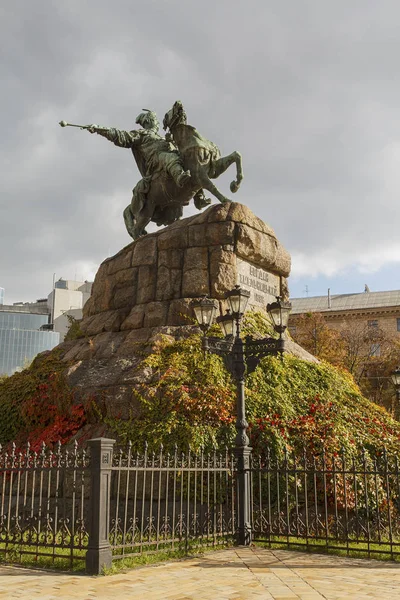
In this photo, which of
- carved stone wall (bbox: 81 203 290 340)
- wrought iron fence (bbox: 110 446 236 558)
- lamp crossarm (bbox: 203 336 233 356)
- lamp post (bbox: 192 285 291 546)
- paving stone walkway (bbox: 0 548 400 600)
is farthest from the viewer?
carved stone wall (bbox: 81 203 290 340)

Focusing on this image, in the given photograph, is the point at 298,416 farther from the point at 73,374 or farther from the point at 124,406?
the point at 73,374

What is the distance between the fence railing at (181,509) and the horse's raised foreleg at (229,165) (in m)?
7.63

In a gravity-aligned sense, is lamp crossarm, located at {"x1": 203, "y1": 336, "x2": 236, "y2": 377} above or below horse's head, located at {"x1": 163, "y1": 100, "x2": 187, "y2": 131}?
below

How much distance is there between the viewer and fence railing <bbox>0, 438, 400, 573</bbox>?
758 cm

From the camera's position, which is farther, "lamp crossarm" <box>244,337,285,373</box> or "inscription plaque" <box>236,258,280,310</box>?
"inscription plaque" <box>236,258,280,310</box>

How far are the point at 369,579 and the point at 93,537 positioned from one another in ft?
10.7

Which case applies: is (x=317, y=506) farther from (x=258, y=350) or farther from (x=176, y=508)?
(x=258, y=350)

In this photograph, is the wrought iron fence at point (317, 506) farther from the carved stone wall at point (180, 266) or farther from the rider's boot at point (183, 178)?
the rider's boot at point (183, 178)

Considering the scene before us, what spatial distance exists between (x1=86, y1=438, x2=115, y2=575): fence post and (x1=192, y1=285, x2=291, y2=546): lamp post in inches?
102

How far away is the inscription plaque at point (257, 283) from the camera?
15088 millimetres

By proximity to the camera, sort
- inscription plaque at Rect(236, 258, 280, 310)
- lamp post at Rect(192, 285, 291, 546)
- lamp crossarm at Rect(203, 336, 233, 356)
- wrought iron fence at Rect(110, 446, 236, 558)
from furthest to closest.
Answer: inscription plaque at Rect(236, 258, 280, 310)
lamp crossarm at Rect(203, 336, 233, 356)
lamp post at Rect(192, 285, 291, 546)
wrought iron fence at Rect(110, 446, 236, 558)

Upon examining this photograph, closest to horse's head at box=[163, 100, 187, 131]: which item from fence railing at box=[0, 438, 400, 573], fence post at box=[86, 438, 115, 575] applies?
fence railing at box=[0, 438, 400, 573]

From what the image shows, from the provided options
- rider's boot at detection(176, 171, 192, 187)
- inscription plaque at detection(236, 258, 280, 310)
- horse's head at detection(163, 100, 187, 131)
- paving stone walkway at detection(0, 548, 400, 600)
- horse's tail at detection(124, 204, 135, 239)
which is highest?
horse's head at detection(163, 100, 187, 131)

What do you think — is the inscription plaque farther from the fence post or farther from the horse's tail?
the fence post
